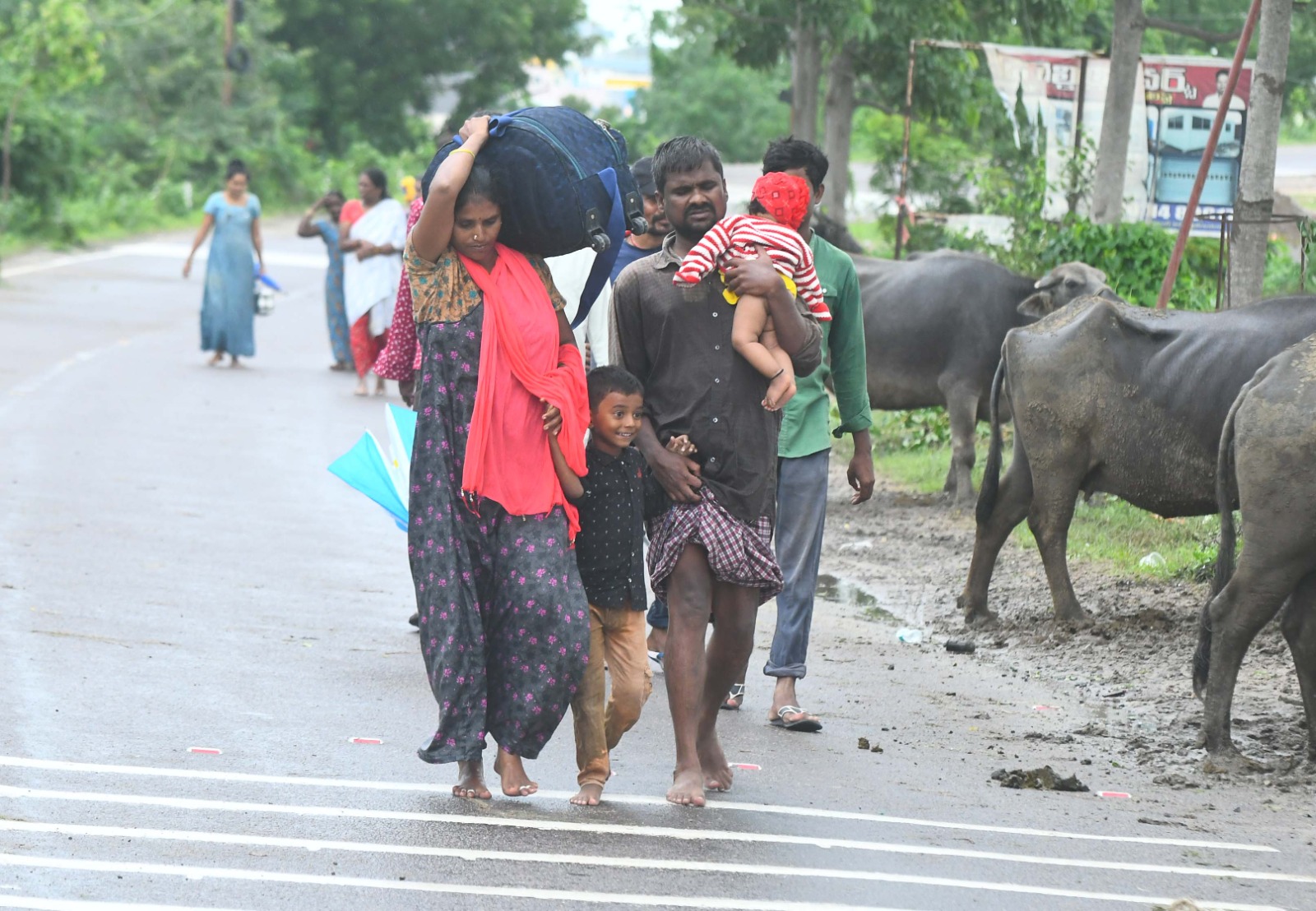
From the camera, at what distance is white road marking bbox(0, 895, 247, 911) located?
13.2 ft

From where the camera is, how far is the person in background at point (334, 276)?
17062 mm

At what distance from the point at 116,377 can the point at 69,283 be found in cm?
958

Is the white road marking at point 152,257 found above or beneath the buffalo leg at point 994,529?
beneath

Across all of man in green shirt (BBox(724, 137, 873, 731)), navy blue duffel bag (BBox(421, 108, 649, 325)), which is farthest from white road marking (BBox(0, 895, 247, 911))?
man in green shirt (BBox(724, 137, 873, 731))

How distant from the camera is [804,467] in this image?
6449mm

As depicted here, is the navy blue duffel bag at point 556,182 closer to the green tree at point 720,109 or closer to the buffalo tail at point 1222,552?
the buffalo tail at point 1222,552

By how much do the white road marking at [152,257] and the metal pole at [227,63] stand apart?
1118 centimetres

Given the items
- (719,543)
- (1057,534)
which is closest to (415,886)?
(719,543)

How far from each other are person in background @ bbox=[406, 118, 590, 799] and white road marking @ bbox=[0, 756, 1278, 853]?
1.26 feet

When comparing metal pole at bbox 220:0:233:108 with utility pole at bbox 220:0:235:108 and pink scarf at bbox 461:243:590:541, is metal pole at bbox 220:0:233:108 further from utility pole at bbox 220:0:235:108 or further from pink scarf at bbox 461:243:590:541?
pink scarf at bbox 461:243:590:541

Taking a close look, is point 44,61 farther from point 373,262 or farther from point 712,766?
point 712,766

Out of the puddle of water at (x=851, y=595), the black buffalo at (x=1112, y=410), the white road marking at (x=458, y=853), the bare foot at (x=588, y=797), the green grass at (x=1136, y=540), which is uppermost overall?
the black buffalo at (x=1112, y=410)

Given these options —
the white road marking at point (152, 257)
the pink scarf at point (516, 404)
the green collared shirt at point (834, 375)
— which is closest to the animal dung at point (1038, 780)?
the green collared shirt at point (834, 375)

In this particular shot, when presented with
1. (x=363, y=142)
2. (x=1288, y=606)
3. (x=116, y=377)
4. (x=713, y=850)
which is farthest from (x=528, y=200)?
(x=363, y=142)
